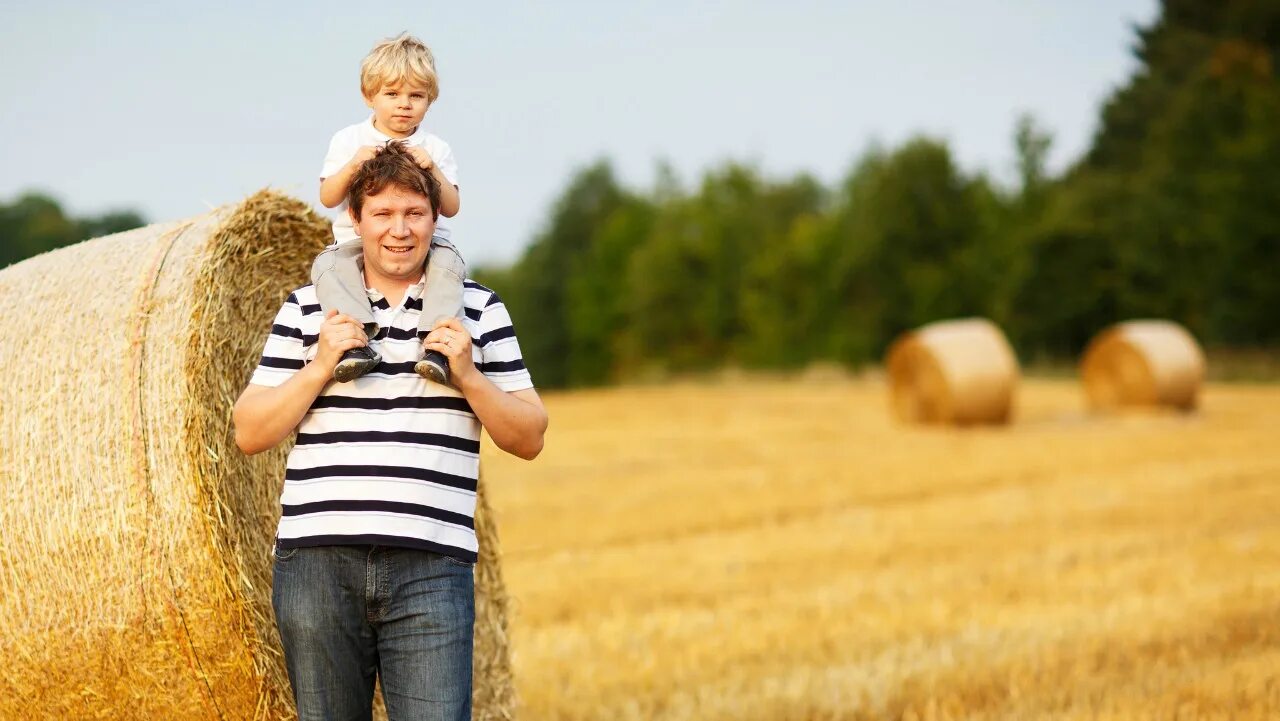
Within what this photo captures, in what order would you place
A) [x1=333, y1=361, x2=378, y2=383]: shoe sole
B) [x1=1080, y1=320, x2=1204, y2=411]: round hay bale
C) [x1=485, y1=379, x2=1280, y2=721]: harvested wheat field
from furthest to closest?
[x1=1080, y1=320, x2=1204, y2=411]: round hay bale < [x1=485, y1=379, x2=1280, y2=721]: harvested wheat field < [x1=333, y1=361, x2=378, y2=383]: shoe sole

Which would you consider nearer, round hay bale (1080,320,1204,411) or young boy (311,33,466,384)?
young boy (311,33,466,384)

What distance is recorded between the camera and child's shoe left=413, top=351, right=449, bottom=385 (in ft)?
8.85

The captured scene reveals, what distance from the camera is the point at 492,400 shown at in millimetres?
2797

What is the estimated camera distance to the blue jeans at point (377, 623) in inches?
110

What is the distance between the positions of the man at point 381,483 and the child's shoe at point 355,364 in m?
0.02

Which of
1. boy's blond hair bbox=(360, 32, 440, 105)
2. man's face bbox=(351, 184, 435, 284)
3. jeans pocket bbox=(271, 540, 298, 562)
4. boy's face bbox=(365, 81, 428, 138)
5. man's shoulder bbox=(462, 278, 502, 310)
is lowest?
jeans pocket bbox=(271, 540, 298, 562)

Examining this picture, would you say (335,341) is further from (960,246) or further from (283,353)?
(960,246)

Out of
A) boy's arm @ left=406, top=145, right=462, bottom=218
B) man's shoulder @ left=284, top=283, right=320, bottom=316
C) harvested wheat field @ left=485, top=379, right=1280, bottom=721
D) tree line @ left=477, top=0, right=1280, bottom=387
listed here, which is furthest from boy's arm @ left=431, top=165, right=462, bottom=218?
tree line @ left=477, top=0, right=1280, bottom=387

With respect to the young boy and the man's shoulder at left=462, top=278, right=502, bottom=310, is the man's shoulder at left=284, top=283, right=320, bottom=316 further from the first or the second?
the man's shoulder at left=462, top=278, right=502, bottom=310

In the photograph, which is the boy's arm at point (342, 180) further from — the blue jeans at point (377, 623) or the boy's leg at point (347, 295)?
the blue jeans at point (377, 623)

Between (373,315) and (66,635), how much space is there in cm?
147

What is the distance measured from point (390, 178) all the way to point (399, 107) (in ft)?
0.81

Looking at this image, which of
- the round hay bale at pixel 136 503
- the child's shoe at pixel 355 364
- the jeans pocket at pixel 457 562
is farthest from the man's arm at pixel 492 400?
the round hay bale at pixel 136 503

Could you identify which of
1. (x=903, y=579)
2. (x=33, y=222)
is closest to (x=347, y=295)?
(x=903, y=579)
